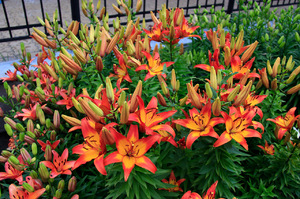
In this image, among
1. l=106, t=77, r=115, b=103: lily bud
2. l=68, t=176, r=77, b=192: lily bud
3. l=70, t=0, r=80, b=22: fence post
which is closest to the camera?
l=106, t=77, r=115, b=103: lily bud

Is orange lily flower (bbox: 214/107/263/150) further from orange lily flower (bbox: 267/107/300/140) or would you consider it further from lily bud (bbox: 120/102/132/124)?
lily bud (bbox: 120/102/132/124)

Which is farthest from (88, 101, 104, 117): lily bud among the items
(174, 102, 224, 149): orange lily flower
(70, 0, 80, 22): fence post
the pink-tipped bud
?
(70, 0, 80, 22): fence post

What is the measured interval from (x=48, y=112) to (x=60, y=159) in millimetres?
447

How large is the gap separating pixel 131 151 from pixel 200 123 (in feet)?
1.25

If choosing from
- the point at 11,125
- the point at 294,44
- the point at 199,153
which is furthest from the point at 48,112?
the point at 294,44

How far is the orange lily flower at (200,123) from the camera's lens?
4.06 ft

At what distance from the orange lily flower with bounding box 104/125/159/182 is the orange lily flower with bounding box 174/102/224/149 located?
0.19 metres

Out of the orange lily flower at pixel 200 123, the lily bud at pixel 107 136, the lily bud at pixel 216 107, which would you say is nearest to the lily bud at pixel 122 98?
the lily bud at pixel 107 136

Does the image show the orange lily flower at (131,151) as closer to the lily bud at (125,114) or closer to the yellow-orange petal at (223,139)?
the lily bud at (125,114)

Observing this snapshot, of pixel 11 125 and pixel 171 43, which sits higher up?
pixel 171 43

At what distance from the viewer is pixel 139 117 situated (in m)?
1.21

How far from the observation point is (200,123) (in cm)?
128

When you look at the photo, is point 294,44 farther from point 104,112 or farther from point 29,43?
point 29,43

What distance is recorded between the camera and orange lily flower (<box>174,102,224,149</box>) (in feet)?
4.06
